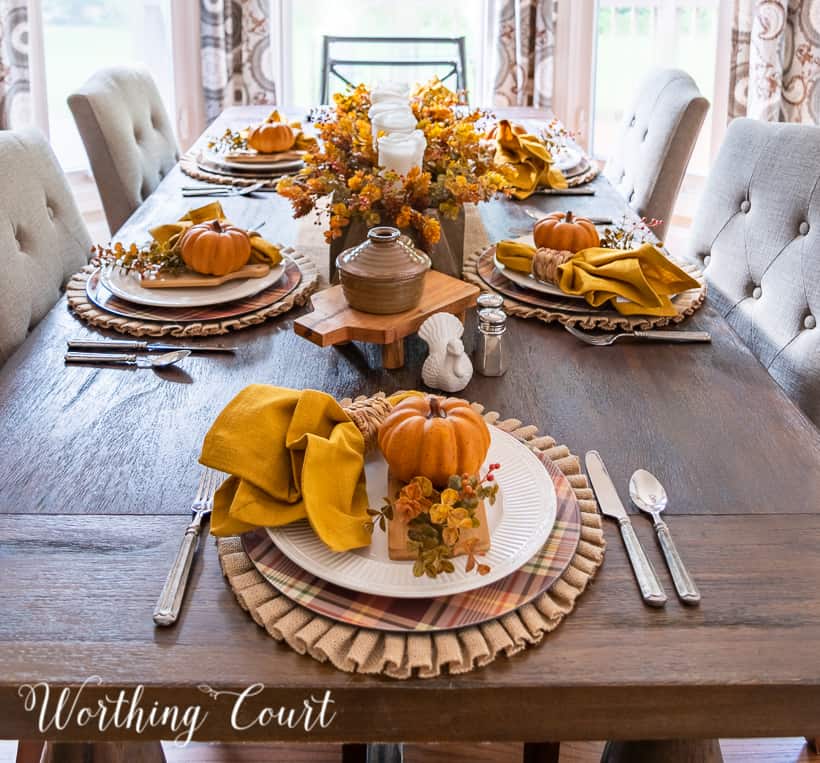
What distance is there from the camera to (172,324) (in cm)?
142

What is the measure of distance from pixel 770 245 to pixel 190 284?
1031mm

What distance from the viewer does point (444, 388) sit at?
4.06 feet

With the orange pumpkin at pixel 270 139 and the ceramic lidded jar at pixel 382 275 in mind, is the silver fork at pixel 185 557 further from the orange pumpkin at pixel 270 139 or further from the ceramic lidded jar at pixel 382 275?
the orange pumpkin at pixel 270 139

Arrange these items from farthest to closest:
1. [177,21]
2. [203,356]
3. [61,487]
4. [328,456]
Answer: [177,21], [203,356], [61,487], [328,456]

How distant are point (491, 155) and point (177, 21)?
278cm

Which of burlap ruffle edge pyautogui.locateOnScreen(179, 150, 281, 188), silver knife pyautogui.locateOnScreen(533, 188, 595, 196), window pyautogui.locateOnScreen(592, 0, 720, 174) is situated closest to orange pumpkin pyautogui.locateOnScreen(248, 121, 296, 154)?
burlap ruffle edge pyautogui.locateOnScreen(179, 150, 281, 188)

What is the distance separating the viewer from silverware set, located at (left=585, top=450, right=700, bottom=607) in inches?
33.9

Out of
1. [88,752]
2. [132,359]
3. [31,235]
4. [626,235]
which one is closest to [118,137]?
[31,235]

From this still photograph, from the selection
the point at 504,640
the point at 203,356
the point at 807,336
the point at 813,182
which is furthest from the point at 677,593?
the point at 813,182

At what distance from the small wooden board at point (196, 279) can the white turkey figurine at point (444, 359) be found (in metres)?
0.41

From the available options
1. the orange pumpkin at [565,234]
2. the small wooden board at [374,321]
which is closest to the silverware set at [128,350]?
the small wooden board at [374,321]

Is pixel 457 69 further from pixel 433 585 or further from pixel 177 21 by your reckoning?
pixel 433 585

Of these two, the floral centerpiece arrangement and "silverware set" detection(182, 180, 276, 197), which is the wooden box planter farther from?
"silverware set" detection(182, 180, 276, 197)

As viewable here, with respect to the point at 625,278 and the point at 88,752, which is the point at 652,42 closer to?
the point at 625,278
